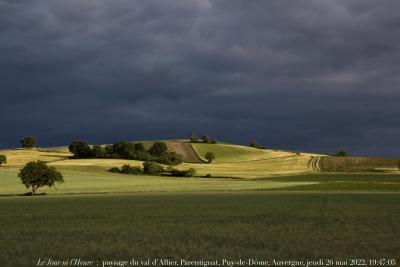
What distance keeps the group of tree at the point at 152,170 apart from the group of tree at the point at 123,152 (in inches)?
827

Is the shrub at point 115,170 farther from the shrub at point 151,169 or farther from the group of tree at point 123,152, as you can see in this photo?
the group of tree at point 123,152

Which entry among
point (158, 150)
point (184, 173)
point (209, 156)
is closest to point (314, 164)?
point (209, 156)

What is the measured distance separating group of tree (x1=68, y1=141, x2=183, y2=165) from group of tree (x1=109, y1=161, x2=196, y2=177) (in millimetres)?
21002

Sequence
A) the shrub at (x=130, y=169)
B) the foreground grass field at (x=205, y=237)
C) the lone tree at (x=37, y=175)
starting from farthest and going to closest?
1. the shrub at (x=130, y=169)
2. the lone tree at (x=37, y=175)
3. the foreground grass field at (x=205, y=237)

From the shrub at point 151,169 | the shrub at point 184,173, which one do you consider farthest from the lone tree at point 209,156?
the shrub at point 184,173

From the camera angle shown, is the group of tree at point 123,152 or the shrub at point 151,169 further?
the group of tree at point 123,152

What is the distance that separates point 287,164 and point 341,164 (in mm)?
16726

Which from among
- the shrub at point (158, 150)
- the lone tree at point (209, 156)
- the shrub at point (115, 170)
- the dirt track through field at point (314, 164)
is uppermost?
the shrub at point (158, 150)

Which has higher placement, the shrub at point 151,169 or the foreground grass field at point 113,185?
the shrub at point 151,169

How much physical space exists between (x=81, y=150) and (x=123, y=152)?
14.9 m

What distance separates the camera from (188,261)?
24.4 metres

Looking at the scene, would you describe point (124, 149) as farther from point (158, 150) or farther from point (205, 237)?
point (205, 237)

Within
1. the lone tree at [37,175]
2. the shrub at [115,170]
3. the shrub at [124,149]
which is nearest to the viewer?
the lone tree at [37,175]

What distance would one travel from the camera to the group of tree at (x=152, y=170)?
477 ft
